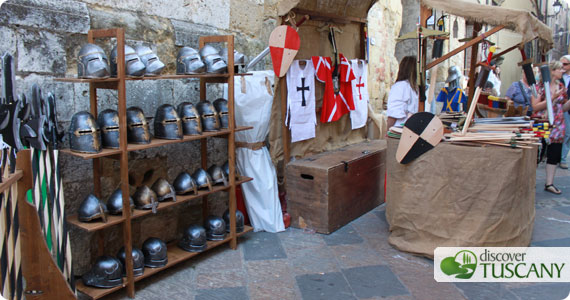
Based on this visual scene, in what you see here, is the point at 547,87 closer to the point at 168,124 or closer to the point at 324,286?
the point at 324,286

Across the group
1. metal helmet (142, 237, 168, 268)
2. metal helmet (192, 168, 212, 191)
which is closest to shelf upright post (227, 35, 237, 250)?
metal helmet (192, 168, 212, 191)

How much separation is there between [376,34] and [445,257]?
5.18 m

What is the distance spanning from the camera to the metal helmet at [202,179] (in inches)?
147

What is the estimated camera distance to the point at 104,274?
10.0 feet

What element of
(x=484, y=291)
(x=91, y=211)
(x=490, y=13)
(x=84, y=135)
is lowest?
(x=484, y=291)

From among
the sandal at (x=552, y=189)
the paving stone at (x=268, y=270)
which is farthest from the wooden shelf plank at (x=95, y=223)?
the sandal at (x=552, y=189)

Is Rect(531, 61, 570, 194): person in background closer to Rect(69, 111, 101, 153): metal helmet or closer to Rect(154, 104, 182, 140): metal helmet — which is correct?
Rect(154, 104, 182, 140): metal helmet

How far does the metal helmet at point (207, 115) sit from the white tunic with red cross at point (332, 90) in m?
1.55

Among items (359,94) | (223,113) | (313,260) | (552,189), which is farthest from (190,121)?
(552,189)

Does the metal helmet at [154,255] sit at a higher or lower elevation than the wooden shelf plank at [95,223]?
lower

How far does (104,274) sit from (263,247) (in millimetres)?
1436

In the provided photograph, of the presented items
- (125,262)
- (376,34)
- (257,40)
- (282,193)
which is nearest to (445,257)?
(282,193)

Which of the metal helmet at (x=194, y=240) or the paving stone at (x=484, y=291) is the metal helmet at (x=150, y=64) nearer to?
the metal helmet at (x=194, y=240)

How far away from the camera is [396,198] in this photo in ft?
13.3
